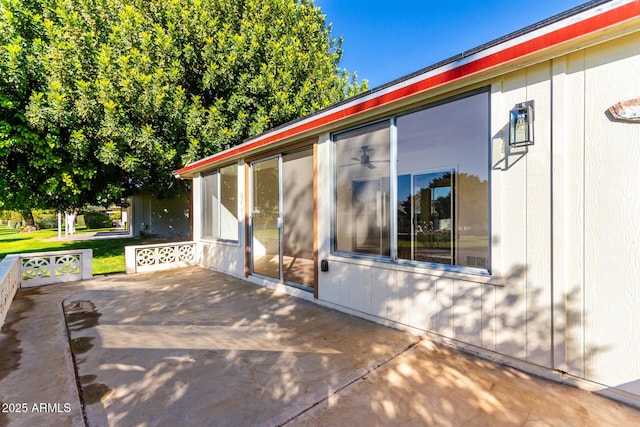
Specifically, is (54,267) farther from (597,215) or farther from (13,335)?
(597,215)

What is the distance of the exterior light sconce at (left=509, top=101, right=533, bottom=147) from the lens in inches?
86.5

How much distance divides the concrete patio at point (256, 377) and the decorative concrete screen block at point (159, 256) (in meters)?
2.70

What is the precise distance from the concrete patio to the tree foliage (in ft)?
17.6

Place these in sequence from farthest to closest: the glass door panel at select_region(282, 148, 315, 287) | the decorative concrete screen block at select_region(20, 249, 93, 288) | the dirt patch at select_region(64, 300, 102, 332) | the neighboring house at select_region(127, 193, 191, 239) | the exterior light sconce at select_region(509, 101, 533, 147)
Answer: the neighboring house at select_region(127, 193, 191, 239) → the decorative concrete screen block at select_region(20, 249, 93, 288) → the glass door panel at select_region(282, 148, 315, 287) → the dirt patch at select_region(64, 300, 102, 332) → the exterior light sconce at select_region(509, 101, 533, 147)

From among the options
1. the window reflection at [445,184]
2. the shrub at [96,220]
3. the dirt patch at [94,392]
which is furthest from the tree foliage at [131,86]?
the shrub at [96,220]

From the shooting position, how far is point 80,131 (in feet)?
23.3

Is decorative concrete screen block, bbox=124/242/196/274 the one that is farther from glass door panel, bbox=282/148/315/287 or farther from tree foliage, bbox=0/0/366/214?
glass door panel, bbox=282/148/315/287

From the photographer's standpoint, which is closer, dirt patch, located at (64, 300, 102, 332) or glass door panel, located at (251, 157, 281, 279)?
A: dirt patch, located at (64, 300, 102, 332)

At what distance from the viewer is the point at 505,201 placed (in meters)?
2.36

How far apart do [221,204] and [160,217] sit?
1105 cm

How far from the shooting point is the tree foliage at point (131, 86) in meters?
6.93

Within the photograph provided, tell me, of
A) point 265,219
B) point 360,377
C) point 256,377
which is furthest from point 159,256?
point 360,377

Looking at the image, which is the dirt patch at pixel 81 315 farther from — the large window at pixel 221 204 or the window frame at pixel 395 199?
the window frame at pixel 395 199

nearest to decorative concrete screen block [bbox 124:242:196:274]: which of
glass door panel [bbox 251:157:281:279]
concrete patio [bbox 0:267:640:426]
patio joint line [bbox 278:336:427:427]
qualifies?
glass door panel [bbox 251:157:281:279]
